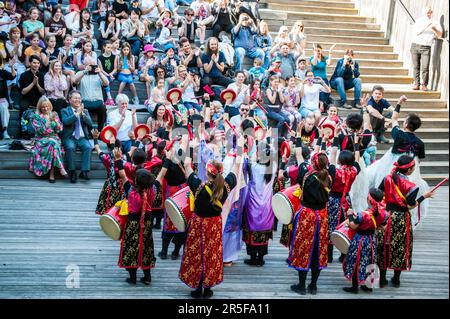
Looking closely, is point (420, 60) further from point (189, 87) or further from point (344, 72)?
point (189, 87)

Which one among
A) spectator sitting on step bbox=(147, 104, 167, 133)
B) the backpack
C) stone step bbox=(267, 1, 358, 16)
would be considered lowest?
the backpack

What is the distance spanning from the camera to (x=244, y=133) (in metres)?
8.27

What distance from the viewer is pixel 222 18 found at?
1327 cm

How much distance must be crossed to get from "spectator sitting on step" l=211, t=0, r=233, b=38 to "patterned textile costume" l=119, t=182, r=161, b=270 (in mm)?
6552

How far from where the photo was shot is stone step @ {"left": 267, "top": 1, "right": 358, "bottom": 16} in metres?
15.2

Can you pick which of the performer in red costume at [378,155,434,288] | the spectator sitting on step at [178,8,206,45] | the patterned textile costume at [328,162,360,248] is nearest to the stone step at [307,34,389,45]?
the spectator sitting on step at [178,8,206,45]

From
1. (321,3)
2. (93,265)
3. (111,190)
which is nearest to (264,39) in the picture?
(321,3)

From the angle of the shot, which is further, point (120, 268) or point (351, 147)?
point (351, 147)

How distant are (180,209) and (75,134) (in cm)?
396

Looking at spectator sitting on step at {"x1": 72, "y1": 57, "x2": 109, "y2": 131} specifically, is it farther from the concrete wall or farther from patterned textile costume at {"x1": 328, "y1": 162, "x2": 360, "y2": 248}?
the concrete wall
